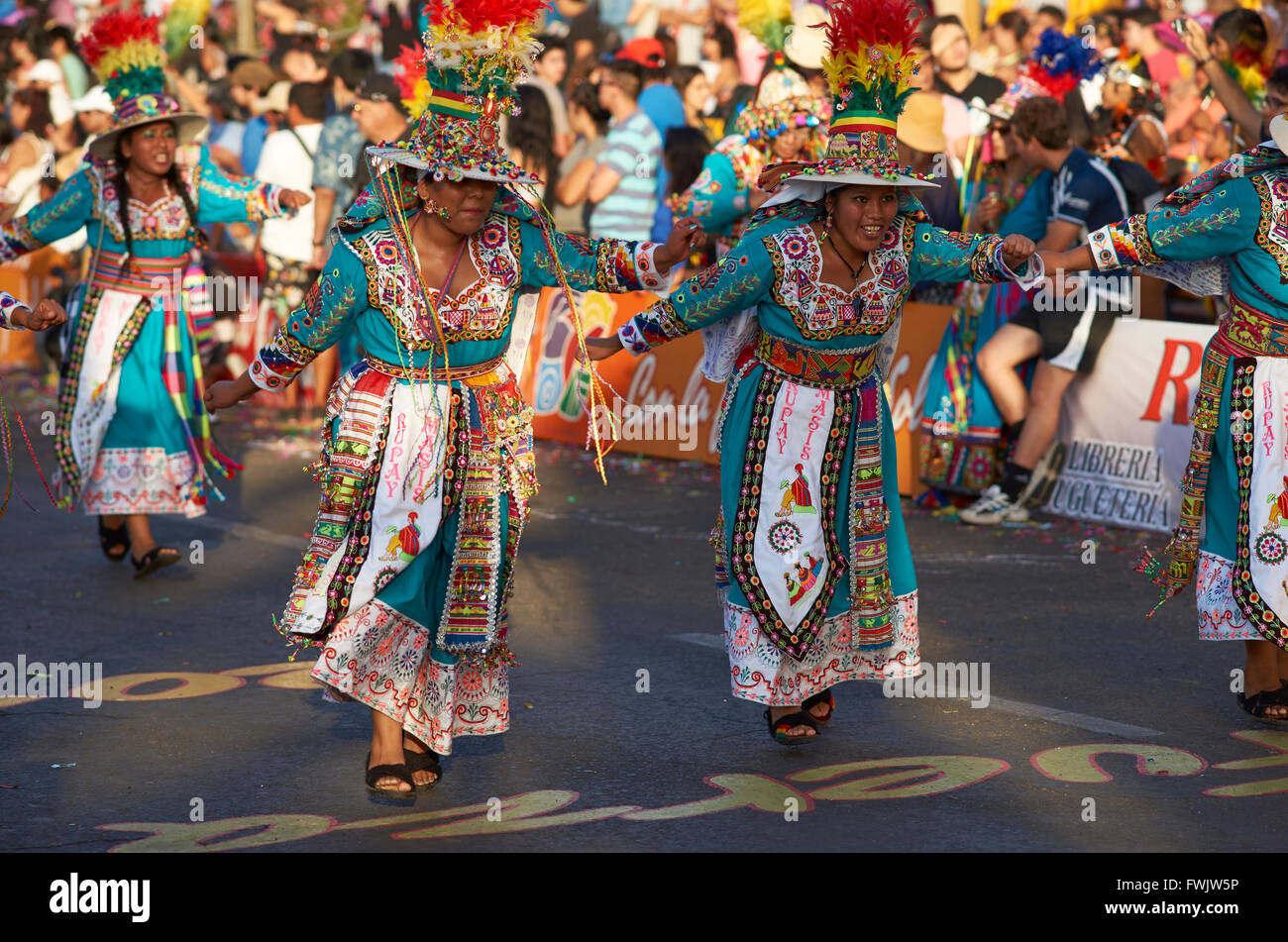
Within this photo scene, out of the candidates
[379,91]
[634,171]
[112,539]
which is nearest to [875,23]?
[112,539]

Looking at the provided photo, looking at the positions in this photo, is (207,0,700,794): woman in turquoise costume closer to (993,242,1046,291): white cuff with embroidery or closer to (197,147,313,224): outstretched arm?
(993,242,1046,291): white cuff with embroidery

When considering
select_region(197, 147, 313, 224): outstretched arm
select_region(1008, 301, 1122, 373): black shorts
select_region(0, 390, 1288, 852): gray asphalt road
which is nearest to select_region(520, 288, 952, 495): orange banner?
select_region(1008, 301, 1122, 373): black shorts

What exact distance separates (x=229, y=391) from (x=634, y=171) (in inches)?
270

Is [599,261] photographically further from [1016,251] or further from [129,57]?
[129,57]

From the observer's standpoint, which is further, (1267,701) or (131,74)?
→ (131,74)

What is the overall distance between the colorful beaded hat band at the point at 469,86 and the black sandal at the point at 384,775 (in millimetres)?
1657

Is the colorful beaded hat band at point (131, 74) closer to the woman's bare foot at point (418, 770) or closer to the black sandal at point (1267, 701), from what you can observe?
the woman's bare foot at point (418, 770)

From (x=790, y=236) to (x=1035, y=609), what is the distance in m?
2.67

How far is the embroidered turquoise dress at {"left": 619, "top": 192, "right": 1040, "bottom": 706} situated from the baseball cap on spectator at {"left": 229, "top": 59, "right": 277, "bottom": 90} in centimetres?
1000

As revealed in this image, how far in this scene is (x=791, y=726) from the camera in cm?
573

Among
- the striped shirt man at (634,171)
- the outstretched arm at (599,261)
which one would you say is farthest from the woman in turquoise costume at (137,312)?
the striped shirt man at (634,171)

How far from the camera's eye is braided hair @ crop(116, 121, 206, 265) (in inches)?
319
